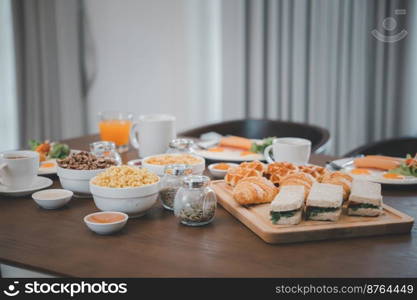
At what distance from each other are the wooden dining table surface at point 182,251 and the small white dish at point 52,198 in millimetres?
49

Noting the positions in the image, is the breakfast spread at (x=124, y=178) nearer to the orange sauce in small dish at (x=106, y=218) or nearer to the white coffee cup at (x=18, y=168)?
the orange sauce in small dish at (x=106, y=218)

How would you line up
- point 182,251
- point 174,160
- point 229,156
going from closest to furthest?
point 182,251
point 174,160
point 229,156

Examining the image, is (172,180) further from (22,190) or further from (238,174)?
(22,190)

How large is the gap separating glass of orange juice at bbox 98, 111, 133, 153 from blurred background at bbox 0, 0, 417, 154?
4.94 feet

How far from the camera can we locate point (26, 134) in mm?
4207

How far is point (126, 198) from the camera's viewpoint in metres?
1.21

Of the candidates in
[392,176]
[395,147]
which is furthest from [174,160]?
[395,147]

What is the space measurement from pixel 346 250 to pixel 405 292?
0.54 ft

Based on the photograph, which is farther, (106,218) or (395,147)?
(395,147)

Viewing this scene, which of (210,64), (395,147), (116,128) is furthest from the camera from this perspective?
(210,64)

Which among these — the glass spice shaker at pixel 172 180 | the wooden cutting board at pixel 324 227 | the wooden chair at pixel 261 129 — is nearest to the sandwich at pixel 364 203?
the wooden cutting board at pixel 324 227

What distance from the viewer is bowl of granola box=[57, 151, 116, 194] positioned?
4.59 ft

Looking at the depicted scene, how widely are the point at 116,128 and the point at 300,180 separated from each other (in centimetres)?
111

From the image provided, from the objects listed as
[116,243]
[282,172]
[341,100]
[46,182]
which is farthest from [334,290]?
[341,100]
